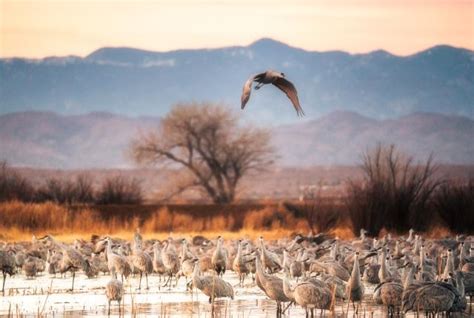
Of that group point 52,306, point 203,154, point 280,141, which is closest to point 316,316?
point 52,306

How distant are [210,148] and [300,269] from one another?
135ft

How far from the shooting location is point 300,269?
23.6m

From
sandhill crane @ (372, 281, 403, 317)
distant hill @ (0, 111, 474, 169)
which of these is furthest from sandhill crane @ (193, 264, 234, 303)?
distant hill @ (0, 111, 474, 169)

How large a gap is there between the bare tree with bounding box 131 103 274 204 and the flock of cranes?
3208 cm

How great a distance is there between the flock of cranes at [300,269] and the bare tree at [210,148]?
105ft

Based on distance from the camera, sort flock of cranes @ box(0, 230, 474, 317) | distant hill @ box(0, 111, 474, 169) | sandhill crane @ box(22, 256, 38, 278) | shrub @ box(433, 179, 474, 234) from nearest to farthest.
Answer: flock of cranes @ box(0, 230, 474, 317) < sandhill crane @ box(22, 256, 38, 278) < shrub @ box(433, 179, 474, 234) < distant hill @ box(0, 111, 474, 169)

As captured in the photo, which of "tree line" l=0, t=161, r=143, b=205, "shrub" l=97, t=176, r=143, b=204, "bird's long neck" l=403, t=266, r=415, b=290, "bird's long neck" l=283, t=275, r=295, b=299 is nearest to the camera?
"bird's long neck" l=283, t=275, r=295, b=299

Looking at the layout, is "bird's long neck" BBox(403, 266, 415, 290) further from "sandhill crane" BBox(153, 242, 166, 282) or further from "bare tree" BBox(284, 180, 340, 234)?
"bare tree" BBox(284, 180, 340, 234)

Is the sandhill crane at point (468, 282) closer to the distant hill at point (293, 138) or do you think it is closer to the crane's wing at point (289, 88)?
the crane's wing at point (289, 88)

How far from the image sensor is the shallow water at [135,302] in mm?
18703

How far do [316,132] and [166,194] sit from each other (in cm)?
10794

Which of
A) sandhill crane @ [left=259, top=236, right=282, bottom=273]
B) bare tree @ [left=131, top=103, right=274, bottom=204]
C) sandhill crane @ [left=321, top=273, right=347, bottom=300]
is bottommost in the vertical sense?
sandhill crane @ [left=321, top=273, right=347, bottom=300]

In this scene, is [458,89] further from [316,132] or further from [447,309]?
[447,309]

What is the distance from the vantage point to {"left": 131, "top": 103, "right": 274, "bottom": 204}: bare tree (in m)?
62.9
